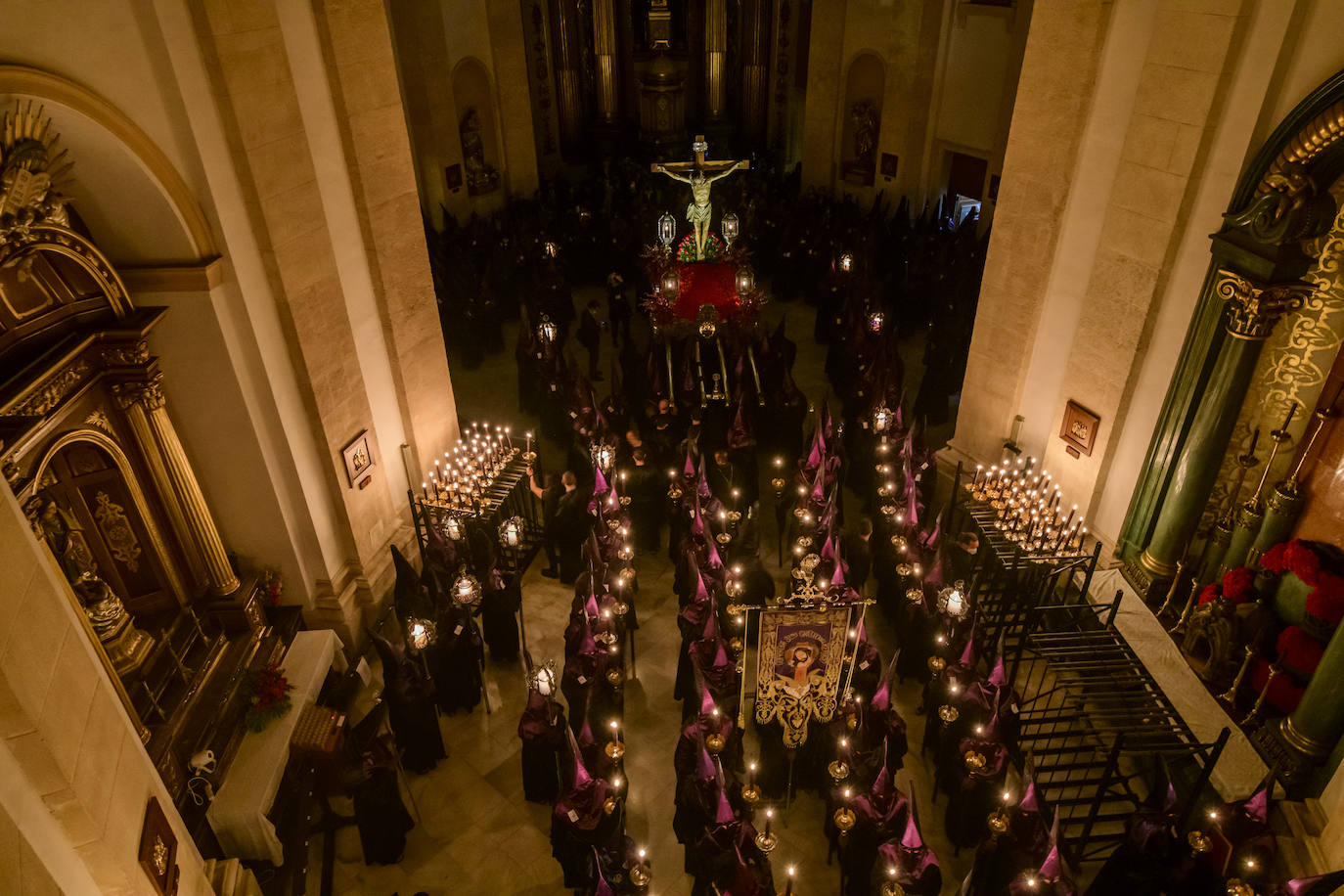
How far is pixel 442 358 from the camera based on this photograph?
1009 cm

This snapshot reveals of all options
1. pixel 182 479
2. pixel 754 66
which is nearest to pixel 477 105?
pixel 754 66

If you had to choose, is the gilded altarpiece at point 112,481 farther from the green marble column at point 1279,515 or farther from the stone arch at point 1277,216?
the green marble column at point 1279,515

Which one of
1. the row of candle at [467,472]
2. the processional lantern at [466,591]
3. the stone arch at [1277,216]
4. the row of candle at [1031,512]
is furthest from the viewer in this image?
the row of candle at [467,472]

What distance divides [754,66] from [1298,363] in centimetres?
1813

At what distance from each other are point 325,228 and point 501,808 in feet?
17.4

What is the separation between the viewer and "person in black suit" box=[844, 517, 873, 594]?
898 centimetres

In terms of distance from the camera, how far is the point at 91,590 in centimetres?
667

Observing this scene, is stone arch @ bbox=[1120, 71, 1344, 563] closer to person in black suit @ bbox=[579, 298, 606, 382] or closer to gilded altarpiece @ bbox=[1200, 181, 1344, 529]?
gilded altarpiece @ bbox=[1200, 181, 1344, 529]

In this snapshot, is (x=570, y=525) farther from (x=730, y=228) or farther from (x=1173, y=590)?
(x=730, y=228)

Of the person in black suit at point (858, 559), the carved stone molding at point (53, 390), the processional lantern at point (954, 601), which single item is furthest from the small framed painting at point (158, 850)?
the person in black suit at point (858, 559)

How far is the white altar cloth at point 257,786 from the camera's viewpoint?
6.65 metres

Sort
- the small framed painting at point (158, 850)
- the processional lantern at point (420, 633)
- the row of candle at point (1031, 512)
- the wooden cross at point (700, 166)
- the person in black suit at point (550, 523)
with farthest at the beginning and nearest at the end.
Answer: the wooden cross at point (700, 166) → the person in black suit at point (550, 523) → the row of candle at point (1031, 512) → the processional lantern at point (420, 633) → the small framed painting at point (158, 850)

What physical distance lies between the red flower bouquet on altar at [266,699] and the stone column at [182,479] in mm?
923

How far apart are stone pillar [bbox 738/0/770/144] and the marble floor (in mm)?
17258
